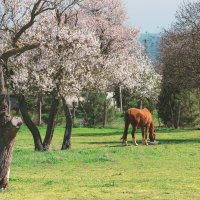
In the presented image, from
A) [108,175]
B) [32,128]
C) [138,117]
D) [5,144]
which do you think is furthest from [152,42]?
[5,144]

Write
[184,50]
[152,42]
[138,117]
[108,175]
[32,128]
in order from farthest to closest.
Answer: [152,42] → [184,50] → [138,117] → [32,128] → [108,175]

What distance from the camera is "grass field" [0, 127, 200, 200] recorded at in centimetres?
1214

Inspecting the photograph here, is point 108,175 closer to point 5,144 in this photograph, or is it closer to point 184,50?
point 5,144

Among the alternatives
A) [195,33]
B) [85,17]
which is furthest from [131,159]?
[85,17]

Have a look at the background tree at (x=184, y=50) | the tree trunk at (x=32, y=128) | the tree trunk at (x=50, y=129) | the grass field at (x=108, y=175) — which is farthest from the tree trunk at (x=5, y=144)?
the background tree at (x=184, y=50)

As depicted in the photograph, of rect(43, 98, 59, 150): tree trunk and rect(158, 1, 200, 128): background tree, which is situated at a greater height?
rect(158, 1, 200, 128): background tree

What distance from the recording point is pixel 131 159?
2386 cm

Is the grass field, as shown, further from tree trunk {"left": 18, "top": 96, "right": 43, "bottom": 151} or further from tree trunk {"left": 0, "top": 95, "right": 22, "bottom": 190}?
tree trunk {"left": 18, "top": 96, "right": 43, "bottom": 151}

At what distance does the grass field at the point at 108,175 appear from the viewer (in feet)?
39.8

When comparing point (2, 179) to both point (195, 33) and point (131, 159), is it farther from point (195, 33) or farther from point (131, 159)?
point (195, 33)

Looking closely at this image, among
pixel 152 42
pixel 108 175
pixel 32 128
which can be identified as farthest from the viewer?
pixel 152 42

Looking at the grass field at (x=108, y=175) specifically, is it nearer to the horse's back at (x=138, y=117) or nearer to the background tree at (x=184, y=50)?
the horse's back at (x=138, y=117)

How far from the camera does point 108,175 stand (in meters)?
18.2

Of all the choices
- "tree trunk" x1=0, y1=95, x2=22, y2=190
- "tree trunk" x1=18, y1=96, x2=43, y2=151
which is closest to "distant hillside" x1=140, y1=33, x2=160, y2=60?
"tree trunk" x1=18, y1=96, x2=43, y2=151
